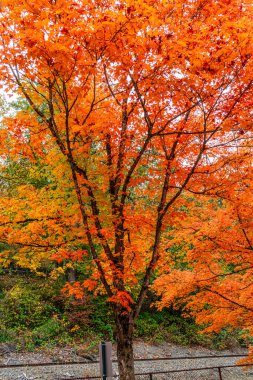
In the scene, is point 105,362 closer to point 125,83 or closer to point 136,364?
Result: point 125,83

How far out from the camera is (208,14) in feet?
17.8

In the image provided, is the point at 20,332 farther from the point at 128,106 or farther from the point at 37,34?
the point at 37,34

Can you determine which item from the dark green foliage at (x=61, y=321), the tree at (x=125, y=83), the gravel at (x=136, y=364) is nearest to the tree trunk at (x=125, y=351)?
the tree at (x=125, y=83)

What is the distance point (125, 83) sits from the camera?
5680mm

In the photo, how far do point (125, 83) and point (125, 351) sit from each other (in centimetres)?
435

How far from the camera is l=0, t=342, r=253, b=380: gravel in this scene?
36.6 ft

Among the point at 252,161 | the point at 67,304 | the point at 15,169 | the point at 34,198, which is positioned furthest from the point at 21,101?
the point at 252,161

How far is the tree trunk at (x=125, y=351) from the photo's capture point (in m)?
5.53

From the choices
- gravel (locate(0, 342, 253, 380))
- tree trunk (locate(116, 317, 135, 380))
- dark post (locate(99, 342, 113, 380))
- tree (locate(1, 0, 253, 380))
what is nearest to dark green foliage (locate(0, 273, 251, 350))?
gravel (locate(0, 342, 253, 380))

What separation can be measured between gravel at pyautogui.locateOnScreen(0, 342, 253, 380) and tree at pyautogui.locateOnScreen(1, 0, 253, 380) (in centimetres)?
698

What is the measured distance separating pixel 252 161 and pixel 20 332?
1160 cm

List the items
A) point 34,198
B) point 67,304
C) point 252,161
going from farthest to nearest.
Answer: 1. point 67,304
2. point 252,161
3. point 34,198

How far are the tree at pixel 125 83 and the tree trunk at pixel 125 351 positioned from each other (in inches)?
0.6

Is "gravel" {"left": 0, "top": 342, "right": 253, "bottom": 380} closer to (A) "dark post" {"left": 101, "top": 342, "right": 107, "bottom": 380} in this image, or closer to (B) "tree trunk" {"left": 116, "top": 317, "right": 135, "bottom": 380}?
(B) "tree trunk" {"left": 116, "top": 317, "right": 135, "bottom": 380}
